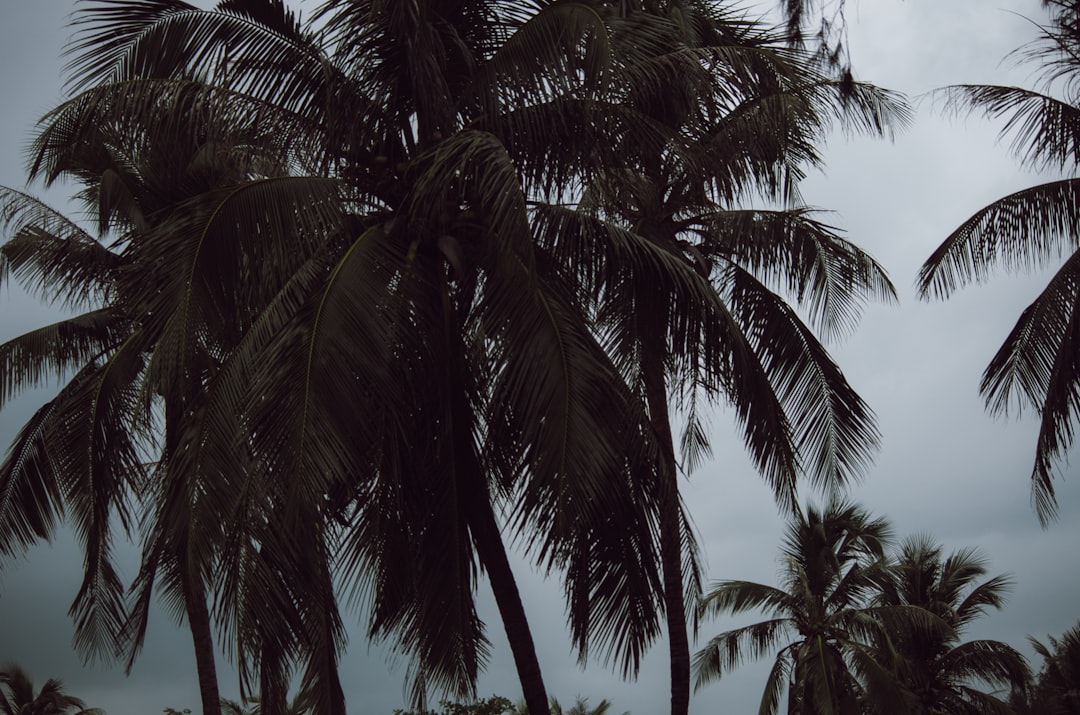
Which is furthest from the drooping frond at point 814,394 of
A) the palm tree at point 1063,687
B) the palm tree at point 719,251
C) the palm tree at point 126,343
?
the palm tree at point 1063,687

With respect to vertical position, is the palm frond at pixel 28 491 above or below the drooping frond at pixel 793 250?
below

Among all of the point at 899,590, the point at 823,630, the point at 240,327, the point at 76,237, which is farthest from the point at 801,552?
the point at 240,327

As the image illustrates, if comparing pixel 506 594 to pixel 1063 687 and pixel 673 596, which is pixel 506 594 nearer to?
pixel 673 596

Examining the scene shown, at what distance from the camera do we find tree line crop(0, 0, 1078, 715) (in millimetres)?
7469

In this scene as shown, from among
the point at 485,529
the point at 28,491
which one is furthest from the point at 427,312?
the point at 28,491

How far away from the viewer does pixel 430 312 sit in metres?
8.39

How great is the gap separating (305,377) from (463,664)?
8.78 feet

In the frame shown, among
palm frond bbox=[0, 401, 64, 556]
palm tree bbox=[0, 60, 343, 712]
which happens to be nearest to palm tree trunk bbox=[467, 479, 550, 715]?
palm tree bbox=[0, 60, 343, 712]

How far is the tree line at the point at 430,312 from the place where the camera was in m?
7.47

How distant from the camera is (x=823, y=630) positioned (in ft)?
69.0

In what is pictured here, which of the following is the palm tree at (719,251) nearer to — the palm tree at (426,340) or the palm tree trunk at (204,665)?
the palm tree at (426,340)

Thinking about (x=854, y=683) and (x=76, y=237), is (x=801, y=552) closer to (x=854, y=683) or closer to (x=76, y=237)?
Answer: (x=854, y=683)

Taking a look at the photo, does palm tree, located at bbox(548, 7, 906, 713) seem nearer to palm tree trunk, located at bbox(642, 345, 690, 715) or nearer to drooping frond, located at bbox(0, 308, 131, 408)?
palm tree trunk, located at bbox(642, 345, 690, 715)

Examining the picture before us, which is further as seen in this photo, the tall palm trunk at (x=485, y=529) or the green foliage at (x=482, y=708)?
the green foliage at (x=482, y=708)
